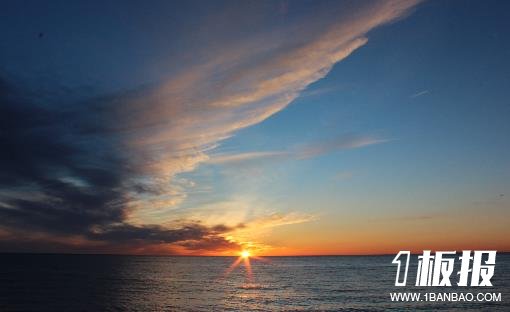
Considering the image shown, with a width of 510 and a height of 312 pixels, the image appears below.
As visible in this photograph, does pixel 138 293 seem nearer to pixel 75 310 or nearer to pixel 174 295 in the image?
pixel 174 295

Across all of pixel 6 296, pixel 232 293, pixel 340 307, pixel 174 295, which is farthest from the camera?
pixel 232 293

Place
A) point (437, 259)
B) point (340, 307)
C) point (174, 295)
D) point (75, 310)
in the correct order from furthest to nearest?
point (174, 295)
point (340, 307)
point (75, 310)
point (437, 259)

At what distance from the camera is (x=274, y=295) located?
219 ft

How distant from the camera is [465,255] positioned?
1697 inches

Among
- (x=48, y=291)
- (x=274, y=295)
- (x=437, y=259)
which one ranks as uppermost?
(x=437, y=259)

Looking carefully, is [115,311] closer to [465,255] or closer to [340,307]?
[340,307]

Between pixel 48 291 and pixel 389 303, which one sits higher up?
pixel 389 303

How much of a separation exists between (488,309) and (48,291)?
225 feet

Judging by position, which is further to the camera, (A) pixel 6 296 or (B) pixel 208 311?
(A) pixel 6 296

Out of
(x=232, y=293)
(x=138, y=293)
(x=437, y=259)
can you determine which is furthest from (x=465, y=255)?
(x=138, y=293)

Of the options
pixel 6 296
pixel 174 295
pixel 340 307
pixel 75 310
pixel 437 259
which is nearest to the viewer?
pixel 437 259

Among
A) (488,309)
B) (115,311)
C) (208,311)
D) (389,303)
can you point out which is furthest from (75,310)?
(488,309)

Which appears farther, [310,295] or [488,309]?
[310,295]

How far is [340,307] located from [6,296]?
49.4 m
